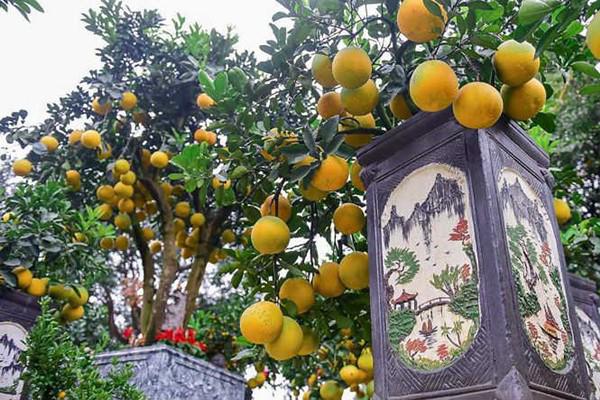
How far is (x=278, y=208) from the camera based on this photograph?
1374 mm

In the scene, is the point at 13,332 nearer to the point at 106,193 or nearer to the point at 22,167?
the point at 106,193

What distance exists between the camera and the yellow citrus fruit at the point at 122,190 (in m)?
3.01

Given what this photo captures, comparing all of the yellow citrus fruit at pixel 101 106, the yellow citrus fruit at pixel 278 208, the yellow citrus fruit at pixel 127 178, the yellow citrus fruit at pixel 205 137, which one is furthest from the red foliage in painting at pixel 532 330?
the yellow citrus fruit at pixel 101 106

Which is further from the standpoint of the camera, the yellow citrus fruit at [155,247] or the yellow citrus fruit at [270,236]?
the yellow citrus fruit at [155,247]

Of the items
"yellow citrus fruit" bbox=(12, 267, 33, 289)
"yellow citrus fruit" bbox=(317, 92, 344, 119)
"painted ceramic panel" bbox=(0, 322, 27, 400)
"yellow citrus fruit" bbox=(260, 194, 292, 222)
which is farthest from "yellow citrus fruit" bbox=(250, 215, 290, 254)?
"yellow citrus fruit" bbox=(12, 267, 33, 289)

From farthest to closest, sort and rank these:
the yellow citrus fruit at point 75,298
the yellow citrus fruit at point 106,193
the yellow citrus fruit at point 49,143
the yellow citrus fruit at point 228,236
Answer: the yellow citrus fruit at point 228,236, the yellow citrus fruit at point 49,143, the yellow citrus fruit at point 106,193, the yellow citrus fruit at point 75,298

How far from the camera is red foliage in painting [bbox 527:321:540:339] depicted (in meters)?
0.83

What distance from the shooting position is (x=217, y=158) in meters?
1.54

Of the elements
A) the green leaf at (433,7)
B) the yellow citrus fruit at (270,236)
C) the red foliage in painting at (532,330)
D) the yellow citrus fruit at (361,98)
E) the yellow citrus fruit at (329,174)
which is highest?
the green leaf at (433,7)

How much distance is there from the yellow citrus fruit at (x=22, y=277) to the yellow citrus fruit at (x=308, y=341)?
1.31m

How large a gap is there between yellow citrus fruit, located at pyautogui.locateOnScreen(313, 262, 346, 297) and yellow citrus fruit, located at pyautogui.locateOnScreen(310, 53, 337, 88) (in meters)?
0.46

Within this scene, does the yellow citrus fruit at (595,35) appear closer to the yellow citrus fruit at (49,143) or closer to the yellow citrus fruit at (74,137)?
the yellow citrus fruit at (74,137)

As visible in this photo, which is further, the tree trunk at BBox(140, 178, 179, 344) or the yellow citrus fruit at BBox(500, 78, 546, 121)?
the tree trunk at BBox(140, 178, 179, 344)

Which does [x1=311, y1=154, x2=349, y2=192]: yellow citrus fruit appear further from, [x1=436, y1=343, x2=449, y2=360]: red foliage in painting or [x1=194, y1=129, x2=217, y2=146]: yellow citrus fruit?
[x1=194, y1=129, x2=217, y2=146]: yellow citrus fruit
